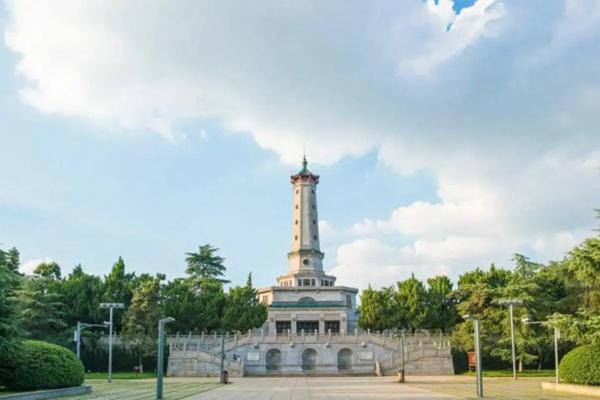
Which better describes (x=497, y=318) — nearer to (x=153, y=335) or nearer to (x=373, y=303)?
(x=373, y=303)

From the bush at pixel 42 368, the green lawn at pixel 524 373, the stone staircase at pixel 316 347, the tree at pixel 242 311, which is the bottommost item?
the green lawn at pixel 524 373

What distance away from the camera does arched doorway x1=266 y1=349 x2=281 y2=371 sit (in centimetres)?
5828

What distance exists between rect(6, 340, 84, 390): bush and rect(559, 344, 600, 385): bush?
22603 millimetres

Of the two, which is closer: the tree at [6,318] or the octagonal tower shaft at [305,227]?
the tree at [6,318]

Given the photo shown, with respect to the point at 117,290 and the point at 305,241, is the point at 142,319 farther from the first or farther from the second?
the point at 305,241

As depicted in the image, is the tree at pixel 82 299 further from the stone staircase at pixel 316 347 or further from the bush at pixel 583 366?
the bush at pixel 583 366

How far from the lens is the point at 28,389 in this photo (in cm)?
2727

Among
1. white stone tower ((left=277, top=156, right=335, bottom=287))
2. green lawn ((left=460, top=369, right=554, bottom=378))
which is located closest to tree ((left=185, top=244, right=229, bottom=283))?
white stone tower ((left=277, top=156, right=335, bottom=287))

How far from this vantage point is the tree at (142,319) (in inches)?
2202

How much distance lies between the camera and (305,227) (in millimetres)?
75562

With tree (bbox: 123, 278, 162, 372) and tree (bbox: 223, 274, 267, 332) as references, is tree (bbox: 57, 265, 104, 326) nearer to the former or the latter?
tree (bbox: 123, 278, 162, 372)

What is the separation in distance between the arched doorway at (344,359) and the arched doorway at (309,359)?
7.30 ft

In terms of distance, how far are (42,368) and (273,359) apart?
33115 mm

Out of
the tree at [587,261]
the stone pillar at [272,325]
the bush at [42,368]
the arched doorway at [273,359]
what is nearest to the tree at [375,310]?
the stone pillar at [272,325]
